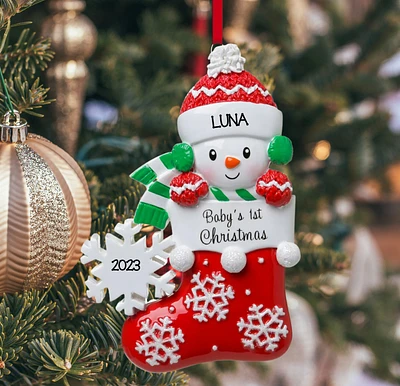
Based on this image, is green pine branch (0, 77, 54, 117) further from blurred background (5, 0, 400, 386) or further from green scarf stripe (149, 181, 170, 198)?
blurred background (5, 0, 400, 386)

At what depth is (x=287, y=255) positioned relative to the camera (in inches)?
20.2

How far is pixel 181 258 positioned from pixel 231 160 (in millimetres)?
86

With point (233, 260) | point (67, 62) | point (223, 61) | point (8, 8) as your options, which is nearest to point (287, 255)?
point (233, 260)

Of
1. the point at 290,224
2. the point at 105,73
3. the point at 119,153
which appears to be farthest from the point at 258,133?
the point at 105,73

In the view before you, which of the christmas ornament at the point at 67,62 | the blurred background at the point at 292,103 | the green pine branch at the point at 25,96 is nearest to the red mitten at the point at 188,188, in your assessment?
the green pine branch at the point at 25,96

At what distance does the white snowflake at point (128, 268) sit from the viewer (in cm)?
51

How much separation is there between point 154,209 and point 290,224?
0.37 feet

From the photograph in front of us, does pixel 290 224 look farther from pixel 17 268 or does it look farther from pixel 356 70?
pixel 356 70

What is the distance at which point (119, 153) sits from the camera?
814 mm

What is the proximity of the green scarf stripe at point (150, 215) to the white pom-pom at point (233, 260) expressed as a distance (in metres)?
0.06

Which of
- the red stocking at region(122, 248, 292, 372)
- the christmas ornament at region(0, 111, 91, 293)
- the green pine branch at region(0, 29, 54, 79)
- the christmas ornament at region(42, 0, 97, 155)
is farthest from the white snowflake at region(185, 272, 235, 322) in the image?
the christmas ornament at region(42, 0, 97, 155)

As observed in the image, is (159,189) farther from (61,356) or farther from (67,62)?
(67,62)

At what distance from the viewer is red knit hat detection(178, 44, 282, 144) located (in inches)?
19.7

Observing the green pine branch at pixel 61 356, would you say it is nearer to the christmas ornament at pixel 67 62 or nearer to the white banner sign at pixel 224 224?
the white banner sign at pixel 224 224
